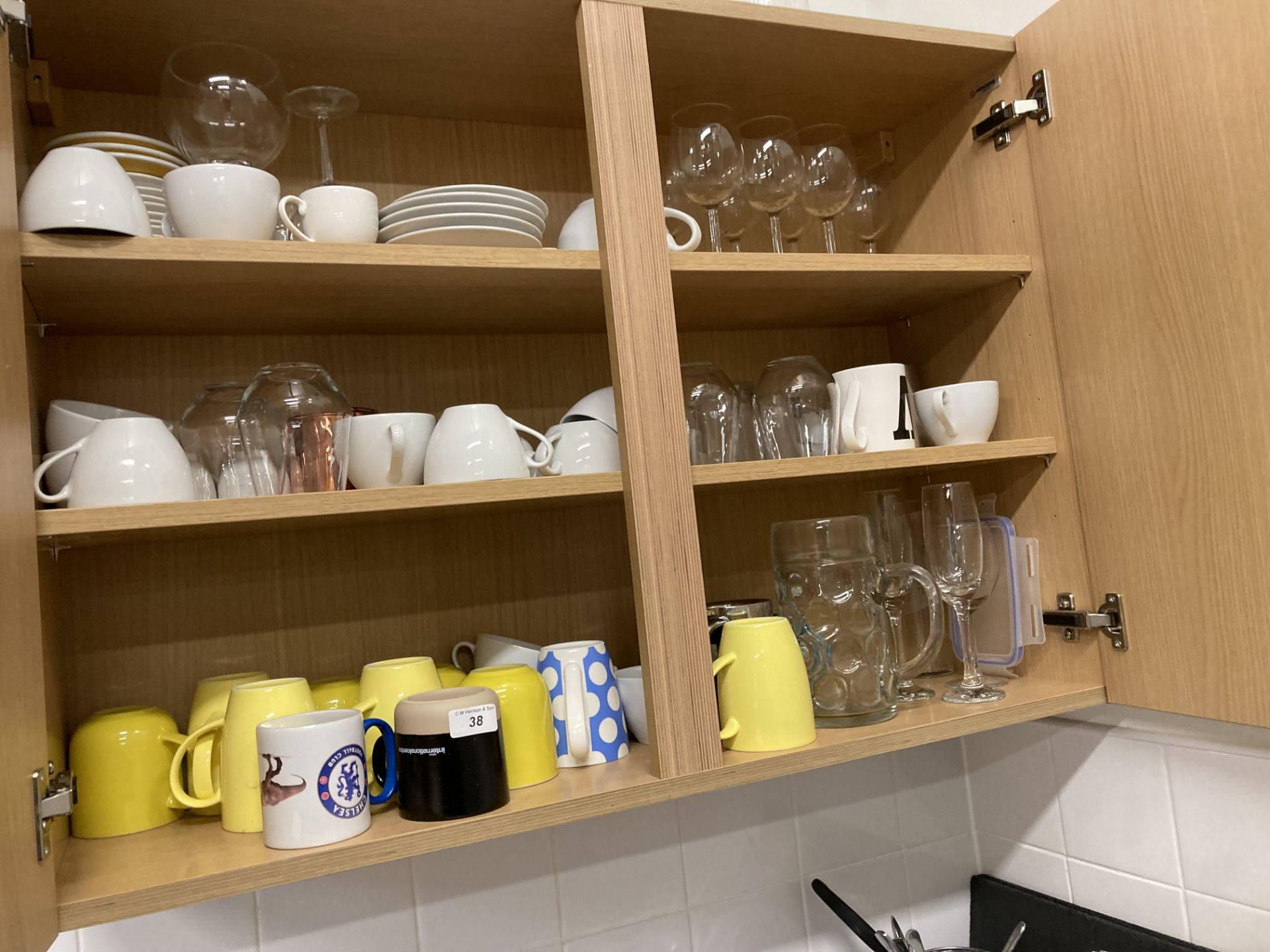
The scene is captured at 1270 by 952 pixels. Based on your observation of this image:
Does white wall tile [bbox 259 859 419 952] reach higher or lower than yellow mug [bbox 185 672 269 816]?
lower

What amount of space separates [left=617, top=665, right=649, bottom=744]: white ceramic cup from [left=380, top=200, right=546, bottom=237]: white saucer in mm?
532

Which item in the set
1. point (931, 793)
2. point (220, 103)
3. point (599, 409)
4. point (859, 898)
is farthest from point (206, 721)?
point (931, 793)

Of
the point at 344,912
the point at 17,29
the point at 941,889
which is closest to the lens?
the point at 17,29

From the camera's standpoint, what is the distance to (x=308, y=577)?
1143 mm

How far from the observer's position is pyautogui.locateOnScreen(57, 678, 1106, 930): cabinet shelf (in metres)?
0.78

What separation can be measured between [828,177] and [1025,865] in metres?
1.08

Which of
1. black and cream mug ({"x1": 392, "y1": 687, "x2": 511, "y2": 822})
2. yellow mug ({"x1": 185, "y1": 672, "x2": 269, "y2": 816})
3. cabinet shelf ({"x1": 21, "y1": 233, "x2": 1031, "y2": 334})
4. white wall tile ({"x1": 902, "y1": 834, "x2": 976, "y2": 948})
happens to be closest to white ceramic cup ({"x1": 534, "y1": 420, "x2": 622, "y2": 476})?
cabinet shelf ({"x1": 21, "y1": 233, "x2": 1031, "y2": 334})

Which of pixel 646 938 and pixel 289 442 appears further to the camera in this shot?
pixel 646 938

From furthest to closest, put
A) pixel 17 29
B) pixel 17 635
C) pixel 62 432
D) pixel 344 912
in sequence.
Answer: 1. pixel 344 912
2. pixel 62 432
3. pixel 17 29
4. pixel 17 635

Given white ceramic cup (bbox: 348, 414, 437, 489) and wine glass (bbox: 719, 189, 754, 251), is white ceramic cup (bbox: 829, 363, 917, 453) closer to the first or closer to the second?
wine glass (bbox: 719, 189, 754, 251)

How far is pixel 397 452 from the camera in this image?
0.95m

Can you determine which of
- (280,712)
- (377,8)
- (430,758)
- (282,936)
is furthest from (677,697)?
(377,8)

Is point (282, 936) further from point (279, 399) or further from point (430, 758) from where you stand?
point (279, 399)

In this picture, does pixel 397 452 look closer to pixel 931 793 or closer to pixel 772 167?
pixel 772 167
